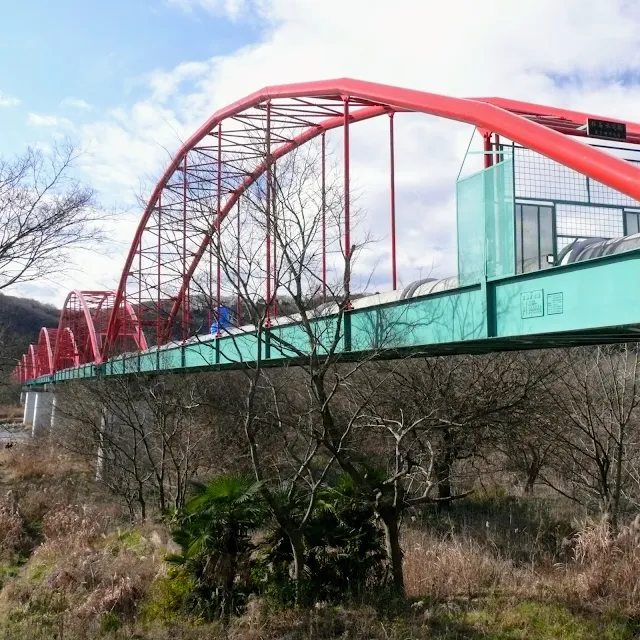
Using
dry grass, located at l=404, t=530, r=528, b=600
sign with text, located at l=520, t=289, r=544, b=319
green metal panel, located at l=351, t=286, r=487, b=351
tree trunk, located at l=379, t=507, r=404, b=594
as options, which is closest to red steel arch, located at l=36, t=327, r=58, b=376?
green metal panel, located at l=351, t=286, r=487, b=351

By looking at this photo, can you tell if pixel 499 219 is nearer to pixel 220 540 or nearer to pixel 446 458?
pixel 220 540

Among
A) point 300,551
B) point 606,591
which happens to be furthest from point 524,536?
point 300,551

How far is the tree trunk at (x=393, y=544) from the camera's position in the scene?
26.4 ft

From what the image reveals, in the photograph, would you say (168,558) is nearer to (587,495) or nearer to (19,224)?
(19,224)

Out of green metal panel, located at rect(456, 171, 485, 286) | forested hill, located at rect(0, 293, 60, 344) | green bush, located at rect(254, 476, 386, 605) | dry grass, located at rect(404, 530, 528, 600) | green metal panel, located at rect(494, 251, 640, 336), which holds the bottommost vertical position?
dry grass, located at rect(404, 530, 528, 600)

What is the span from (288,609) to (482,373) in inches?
386

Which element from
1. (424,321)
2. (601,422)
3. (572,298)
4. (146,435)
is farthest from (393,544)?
(146,435)

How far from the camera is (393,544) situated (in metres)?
8.12

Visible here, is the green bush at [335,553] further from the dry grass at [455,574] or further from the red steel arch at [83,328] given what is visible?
the red steel arch at [83,328]

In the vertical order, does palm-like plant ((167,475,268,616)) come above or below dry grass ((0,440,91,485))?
above

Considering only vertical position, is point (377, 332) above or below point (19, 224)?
below

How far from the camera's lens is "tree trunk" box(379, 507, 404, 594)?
8.05 metres

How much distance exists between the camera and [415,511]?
16.4 meters

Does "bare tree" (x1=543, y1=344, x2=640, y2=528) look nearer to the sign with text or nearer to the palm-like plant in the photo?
the sign with text
